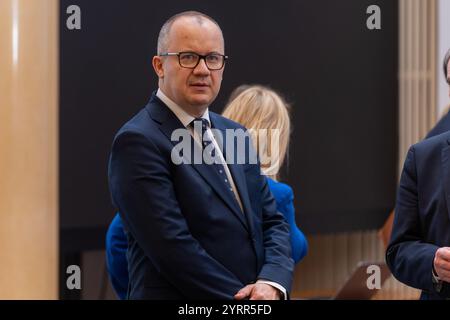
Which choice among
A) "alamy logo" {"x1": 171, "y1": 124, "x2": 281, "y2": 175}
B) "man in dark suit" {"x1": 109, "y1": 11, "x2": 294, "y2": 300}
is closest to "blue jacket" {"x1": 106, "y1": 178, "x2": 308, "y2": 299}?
"alamy logo" {"x1": 171, "y1": 124, "x2": 281, "y2": 175}

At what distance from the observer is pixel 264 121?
8.11 feet

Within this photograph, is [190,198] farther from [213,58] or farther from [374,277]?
[374,277]

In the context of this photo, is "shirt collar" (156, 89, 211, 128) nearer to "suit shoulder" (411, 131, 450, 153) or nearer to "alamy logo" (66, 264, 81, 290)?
"suit shoulder" (411, 131, 450, 153)

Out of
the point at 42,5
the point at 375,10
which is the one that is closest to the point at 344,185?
the point at 375,10

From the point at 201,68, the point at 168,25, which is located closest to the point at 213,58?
the point at 201,68

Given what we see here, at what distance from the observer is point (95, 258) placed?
4383 millimetres

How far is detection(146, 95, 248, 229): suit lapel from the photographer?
2.07 meters

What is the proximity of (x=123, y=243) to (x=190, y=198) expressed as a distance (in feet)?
1.44

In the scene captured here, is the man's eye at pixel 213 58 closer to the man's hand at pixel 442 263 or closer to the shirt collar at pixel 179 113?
the shirt collar at pixel 179 113

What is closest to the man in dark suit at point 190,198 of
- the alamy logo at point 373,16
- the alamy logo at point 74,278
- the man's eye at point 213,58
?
the man's eye at point 213,58

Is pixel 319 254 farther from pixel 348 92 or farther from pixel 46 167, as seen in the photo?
pixel 46 167

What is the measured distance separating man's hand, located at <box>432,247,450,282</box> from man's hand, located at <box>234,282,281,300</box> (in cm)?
43

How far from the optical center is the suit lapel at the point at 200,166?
2.07m
